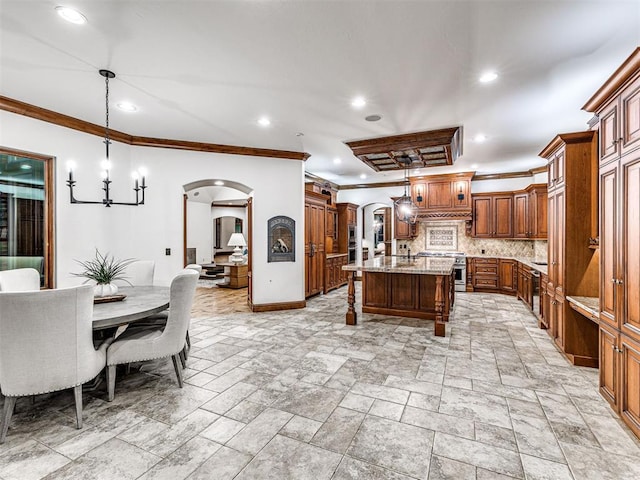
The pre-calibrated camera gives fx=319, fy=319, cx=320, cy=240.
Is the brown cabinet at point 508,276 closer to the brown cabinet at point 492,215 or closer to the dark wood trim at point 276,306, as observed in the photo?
the brown cabinet at point 492,215

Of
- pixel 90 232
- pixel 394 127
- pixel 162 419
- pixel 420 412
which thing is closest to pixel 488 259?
pixel 394 127

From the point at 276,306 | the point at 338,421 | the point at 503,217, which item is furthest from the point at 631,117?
the point at 503,217

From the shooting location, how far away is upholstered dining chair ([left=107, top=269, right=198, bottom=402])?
2.60 metres

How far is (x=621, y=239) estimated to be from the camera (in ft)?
7.69

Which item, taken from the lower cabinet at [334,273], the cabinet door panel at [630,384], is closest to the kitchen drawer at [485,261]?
the lower cabinet at [334,273]

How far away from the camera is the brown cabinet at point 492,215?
7262mm

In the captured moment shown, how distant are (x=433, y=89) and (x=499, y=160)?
3.96m

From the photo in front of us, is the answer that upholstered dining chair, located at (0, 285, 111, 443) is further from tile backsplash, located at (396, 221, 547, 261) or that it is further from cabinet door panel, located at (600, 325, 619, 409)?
tile backsplash, located at (396, 221, 547, 261)

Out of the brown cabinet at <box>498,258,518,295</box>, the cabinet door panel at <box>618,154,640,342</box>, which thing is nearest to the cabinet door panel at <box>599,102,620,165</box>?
the cabinet door panel at <box>618,154,640,342</box>

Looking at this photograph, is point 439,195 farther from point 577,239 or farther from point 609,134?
point 609,134

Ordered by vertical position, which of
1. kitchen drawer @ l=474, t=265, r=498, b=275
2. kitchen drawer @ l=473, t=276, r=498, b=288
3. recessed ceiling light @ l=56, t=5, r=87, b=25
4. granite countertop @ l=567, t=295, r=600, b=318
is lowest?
kitchen drawer @ l=473, t=276, r=498, b=288

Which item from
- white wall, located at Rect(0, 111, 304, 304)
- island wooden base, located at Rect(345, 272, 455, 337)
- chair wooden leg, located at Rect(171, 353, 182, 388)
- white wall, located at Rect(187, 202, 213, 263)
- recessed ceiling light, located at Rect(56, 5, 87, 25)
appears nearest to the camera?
recessed ceiling light, located at Rect(56, 5, 87, 25)

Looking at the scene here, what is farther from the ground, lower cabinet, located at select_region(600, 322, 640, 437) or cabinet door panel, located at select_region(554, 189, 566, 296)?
cabinet door panel, located at select_region(554, 189, 566, 296)

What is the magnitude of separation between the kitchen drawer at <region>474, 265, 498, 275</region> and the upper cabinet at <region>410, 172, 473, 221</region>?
1.16m
